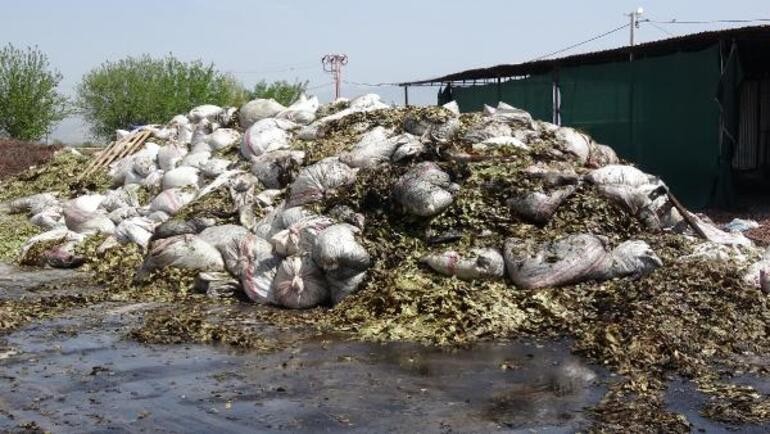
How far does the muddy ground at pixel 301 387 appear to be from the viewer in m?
4.59

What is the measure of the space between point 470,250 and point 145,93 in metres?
44.7

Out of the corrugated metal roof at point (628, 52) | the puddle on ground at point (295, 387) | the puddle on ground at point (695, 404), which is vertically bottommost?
the puddle on ground at point (695, 404)

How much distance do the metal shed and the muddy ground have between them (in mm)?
8162

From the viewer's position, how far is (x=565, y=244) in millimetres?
7070

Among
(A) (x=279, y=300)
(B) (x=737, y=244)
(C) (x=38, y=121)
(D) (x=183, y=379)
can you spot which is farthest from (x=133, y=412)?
(C) (x=38, y=121)

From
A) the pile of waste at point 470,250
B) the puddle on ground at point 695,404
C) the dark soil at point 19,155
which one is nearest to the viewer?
the puddle on ground at point 695,404

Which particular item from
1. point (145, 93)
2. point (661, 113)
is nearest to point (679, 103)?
point (661, 113)

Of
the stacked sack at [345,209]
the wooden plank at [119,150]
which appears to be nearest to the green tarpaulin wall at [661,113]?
the stacked sack at [345,209]

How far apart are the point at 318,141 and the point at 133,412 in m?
5.95

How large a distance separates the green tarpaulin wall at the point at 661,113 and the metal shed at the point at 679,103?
0.6 inches

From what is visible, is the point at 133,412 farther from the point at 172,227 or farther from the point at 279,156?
the point at 279,156

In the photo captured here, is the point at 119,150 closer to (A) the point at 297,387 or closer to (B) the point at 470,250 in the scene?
(B) the point at 470,250

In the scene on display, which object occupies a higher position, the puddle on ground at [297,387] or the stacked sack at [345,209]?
the stacked sack at [345,209]

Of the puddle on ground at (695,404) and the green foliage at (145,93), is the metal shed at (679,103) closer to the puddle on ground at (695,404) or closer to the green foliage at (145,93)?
the puddle on ground at (695,404)
